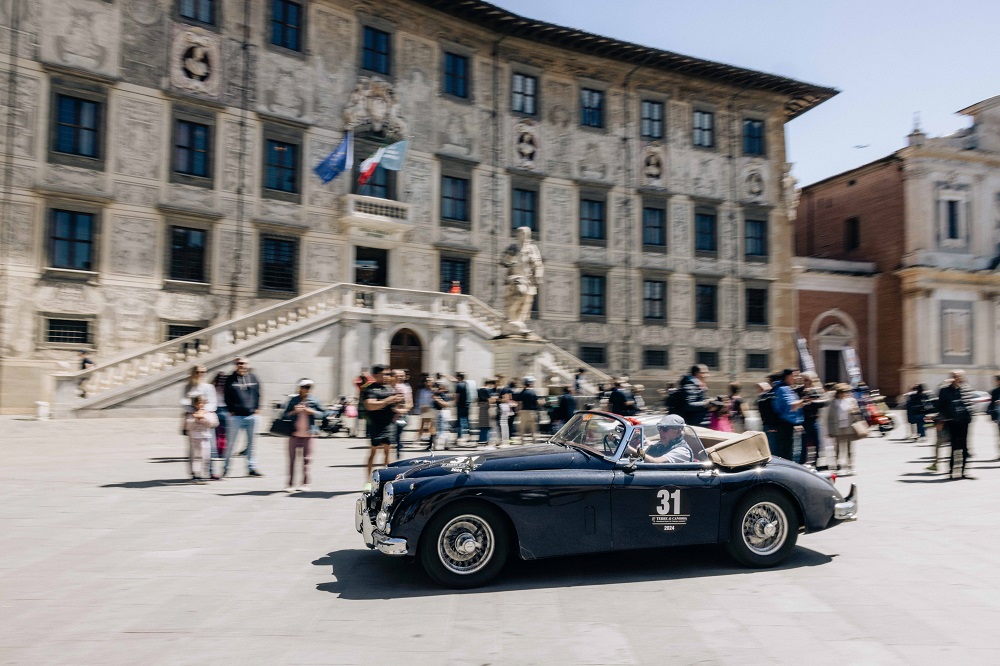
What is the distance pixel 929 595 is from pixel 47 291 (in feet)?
78.2

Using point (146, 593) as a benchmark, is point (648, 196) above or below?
above

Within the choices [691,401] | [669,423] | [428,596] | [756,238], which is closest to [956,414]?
[691,401]

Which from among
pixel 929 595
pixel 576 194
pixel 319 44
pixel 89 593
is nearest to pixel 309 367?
pixel 319 44

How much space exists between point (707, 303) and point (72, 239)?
2661 cm

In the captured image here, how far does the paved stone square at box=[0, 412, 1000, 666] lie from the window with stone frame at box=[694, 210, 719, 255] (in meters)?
26.8

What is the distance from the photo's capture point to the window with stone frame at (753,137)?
1476 inches

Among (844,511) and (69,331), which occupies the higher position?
(69,331)

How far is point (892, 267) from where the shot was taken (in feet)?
132

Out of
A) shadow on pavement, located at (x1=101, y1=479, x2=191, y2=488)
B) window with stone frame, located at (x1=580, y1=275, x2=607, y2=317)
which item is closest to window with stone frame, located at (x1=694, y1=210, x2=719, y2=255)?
window with stone frame, located at (x1=580, y1=275, x2=607, y2=317)

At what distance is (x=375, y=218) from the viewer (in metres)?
27.9

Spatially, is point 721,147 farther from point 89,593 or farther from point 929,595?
point 89,593

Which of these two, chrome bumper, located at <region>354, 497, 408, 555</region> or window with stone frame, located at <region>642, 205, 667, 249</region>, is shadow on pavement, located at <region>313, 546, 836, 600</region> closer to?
chrome bumper, located at <region>354, 497, 408, 555</region>

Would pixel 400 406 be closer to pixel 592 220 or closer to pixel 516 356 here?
pixel 516 356

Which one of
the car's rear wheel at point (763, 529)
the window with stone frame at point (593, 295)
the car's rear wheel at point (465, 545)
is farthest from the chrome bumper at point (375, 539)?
the window with stone frame at point (593, 295)
